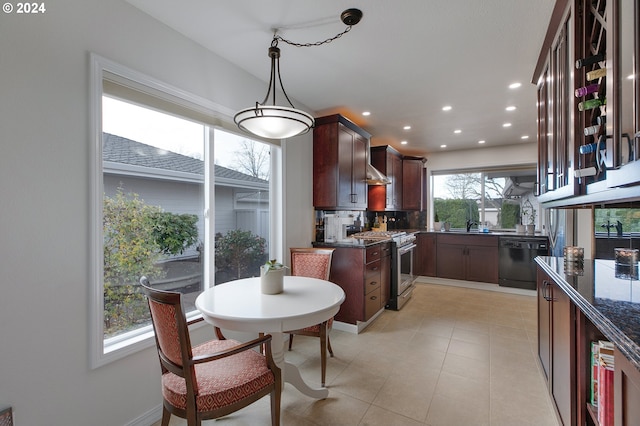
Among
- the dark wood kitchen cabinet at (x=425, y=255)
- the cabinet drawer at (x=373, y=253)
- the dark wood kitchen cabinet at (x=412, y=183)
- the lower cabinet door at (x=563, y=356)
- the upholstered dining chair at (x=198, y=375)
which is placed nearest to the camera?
the upholstered dining chair at (x=198, y=375)

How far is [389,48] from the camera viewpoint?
2234 millimetres

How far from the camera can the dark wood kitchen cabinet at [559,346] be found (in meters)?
1.39

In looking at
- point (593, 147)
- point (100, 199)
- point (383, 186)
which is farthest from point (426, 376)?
point (383, 186)

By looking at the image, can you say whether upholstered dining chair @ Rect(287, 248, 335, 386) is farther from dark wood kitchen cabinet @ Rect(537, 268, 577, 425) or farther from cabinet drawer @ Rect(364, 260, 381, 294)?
dark wood kitchen cabinet @ Rect(537, 268, 577, 425)

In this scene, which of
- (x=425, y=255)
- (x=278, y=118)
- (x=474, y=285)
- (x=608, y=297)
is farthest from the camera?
(x=425, y=255)

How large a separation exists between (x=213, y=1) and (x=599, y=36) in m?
2.01

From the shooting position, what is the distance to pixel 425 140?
4.99 m

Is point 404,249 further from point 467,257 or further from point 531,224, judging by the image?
point 531,224

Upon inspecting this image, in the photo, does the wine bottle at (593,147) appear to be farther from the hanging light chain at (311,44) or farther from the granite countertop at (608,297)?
the hanging light chain at (311,44)

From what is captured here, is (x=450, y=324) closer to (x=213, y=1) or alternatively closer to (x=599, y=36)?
(x=599, y=36)

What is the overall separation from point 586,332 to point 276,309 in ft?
4.90

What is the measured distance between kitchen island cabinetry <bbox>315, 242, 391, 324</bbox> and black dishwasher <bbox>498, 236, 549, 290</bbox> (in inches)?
110

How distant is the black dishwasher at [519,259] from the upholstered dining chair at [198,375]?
15.7ft

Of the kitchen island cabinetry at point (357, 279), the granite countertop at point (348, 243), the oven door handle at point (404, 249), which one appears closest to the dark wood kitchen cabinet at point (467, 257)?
the oven door handle at point (404, 249)
